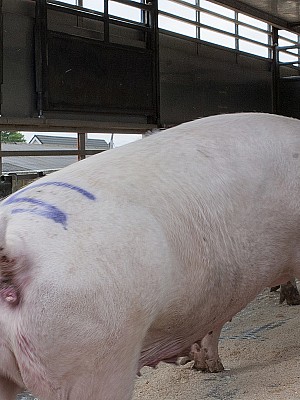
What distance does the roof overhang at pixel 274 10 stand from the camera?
35.1ft

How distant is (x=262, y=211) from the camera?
252 cm

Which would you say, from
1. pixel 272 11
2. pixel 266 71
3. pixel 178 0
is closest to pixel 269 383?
pixel 178 0

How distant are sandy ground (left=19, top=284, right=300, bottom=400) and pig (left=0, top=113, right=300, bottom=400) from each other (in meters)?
0.65

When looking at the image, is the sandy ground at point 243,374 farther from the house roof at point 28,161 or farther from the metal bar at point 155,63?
the metal bar at point 155,63

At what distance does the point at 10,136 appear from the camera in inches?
304

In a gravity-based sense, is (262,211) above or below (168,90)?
below

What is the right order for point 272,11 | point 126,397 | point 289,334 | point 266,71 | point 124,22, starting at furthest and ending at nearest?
point 266,71 < point 272,11 < point 124,22 < point 289,334 < point 126,397

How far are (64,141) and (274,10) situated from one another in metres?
4.73

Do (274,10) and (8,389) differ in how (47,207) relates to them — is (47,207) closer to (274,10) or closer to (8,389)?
(8,389)

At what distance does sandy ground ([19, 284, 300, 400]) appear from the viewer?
312 centimetres

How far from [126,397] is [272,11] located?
34.2ft

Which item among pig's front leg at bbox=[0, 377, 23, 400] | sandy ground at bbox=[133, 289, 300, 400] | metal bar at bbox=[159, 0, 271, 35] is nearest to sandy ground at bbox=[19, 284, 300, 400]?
sandy ground at bbox=[133, 289, 300, 400]

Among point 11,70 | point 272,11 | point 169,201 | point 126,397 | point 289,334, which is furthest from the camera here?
point 272,11

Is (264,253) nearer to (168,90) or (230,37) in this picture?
(168,90)
